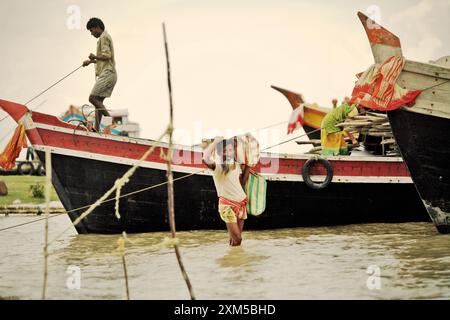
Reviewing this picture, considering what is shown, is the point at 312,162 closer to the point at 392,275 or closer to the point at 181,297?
the point at 392,275

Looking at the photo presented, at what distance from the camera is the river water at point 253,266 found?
20.7 ft

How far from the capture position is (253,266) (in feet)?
24.7

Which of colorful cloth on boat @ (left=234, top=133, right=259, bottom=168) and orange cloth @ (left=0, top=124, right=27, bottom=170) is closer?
colorful cloth on boat @ (left=234, top=133, right=259, bottom=168)

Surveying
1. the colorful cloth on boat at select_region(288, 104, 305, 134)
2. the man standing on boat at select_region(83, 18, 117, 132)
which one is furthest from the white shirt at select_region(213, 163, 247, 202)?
the colorful cloth on boat at select_region(288, 104, 305, 134)

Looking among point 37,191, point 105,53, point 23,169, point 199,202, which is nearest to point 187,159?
point 199,202

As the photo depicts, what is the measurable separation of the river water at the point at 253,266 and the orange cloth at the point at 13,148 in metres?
1.21

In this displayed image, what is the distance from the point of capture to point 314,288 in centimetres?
638

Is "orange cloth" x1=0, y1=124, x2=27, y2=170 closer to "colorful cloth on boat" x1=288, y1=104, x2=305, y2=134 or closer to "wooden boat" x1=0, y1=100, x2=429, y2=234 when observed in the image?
"wooden boat" x1=0, y1=100, x2=429, y2=234

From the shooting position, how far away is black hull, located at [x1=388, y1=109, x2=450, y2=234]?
29.2 ft

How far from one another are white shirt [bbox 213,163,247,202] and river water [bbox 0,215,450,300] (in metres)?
0.68

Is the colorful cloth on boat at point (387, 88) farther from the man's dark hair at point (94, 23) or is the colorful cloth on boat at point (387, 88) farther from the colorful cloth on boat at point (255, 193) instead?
the man's dark hair at point (94, 23)

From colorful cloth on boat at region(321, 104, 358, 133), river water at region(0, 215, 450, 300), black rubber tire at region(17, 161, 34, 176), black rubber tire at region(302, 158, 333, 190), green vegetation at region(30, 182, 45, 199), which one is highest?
colorful cloth on boat at region(321, 104, 358, 133)

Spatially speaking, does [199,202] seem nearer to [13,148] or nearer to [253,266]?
[13,148]

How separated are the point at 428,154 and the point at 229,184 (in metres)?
2.60
